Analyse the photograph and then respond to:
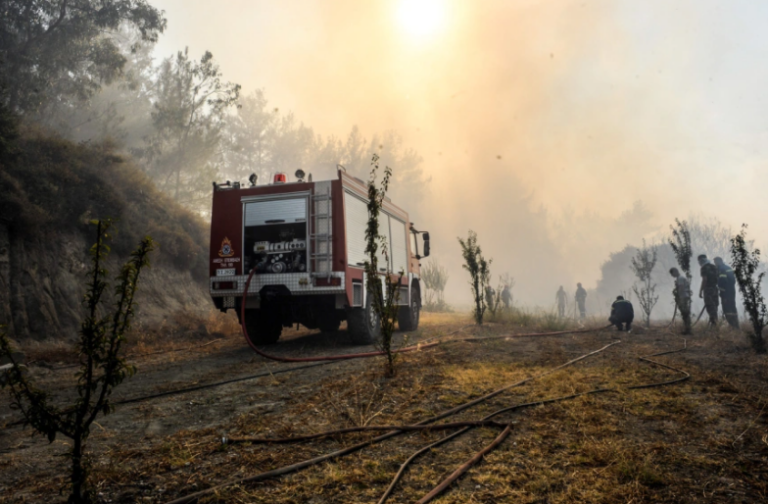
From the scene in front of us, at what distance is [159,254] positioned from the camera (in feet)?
48.1

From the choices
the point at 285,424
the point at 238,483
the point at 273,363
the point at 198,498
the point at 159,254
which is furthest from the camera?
the point at 159,254

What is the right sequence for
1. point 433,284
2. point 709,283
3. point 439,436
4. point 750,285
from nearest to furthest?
1. point 439,436
2. point 750,285
3. point 709,283
4. point 433,284

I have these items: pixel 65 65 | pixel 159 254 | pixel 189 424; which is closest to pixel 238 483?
pixel 189 424

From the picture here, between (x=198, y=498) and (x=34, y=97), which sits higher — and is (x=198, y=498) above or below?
below

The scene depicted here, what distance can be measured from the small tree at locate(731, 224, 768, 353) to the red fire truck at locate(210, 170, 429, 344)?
5821mm

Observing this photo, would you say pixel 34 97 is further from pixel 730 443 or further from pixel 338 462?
pixel 730 443

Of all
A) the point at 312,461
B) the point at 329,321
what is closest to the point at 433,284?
the point at 329,321

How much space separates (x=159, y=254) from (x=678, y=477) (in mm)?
15187

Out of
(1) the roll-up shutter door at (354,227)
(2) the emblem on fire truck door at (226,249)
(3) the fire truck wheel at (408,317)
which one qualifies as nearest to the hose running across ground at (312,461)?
(1) the roll-up shutter door at (354,227)

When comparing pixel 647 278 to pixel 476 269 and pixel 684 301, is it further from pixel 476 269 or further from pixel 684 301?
pixel 476 269

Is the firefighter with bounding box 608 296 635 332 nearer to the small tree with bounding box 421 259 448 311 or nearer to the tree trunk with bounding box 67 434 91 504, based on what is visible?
the tree trunk with bounding box 67 434 91 504

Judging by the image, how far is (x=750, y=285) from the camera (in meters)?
7.42

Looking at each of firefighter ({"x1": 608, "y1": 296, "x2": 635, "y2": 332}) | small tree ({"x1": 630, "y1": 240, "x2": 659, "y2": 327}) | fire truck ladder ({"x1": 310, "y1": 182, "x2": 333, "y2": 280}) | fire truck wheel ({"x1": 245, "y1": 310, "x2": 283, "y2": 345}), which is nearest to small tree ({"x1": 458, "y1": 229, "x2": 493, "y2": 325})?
firefighter ({"x1": 608, "y1": 296, "x2": 635, "y2": 332})

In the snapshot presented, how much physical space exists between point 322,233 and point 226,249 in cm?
200
